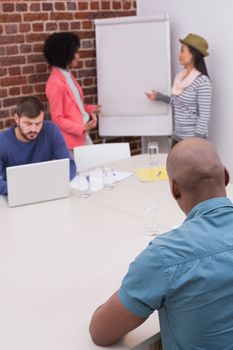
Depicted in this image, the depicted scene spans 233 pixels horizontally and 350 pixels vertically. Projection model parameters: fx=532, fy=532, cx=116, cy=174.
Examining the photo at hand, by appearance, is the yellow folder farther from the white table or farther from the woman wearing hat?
the woman wearing hat

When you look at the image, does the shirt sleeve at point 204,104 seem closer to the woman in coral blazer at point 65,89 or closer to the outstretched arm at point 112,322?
the woman in coral blazer at point 65,89

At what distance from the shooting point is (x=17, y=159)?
342 cm

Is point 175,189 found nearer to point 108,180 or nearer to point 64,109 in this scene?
point 108,180

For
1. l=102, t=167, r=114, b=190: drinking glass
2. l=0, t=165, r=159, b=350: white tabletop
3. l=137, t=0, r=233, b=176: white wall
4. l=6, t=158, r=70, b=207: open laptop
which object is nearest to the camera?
l=0, t=165, r=159, b=350: white tabletop

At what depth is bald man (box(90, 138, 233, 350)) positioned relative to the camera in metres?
1.37

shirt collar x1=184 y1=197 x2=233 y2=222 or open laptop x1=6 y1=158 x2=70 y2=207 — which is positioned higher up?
shirt collar x1=184 y1=197 x2=233 y2=222

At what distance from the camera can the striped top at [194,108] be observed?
4.63 meters

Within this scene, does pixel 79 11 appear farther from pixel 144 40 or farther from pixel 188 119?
pixel 188 119

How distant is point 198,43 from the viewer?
15.0ft

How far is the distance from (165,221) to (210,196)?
1.17m

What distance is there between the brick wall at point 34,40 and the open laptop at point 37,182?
179cm

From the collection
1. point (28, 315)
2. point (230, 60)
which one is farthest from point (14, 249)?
point (230, 60)

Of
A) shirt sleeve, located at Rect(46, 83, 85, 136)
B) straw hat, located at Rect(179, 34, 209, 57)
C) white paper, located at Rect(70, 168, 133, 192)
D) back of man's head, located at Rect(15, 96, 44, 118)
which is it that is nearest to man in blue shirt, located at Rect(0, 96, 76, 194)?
back of man's head, located at Rect(15, 96, 44, 118)

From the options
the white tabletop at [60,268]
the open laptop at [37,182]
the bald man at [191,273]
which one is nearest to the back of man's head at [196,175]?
the bald man at [191,273]
